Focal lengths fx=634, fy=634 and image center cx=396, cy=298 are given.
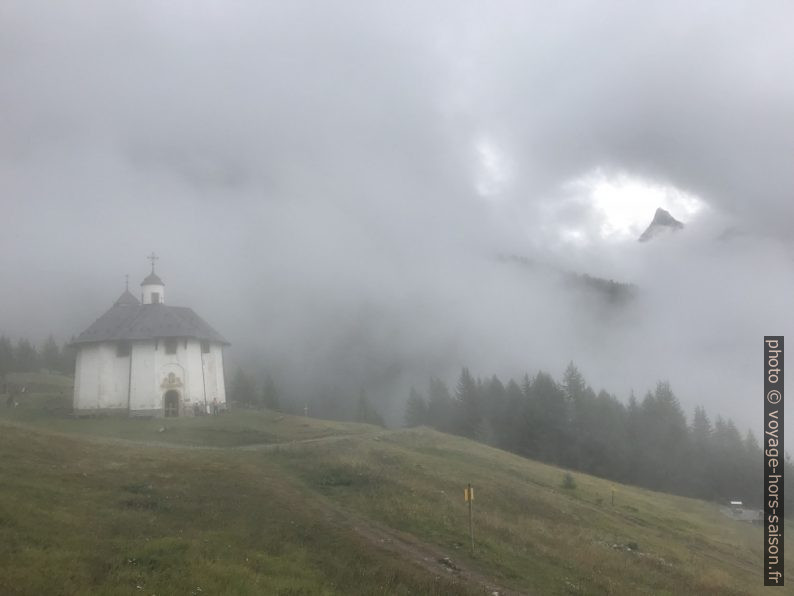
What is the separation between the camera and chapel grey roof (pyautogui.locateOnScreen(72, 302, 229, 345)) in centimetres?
6200

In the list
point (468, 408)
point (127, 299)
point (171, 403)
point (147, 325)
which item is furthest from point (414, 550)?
point (468, 408)

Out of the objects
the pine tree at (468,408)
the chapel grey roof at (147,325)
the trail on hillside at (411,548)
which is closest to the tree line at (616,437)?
the pine tree at (468,408)

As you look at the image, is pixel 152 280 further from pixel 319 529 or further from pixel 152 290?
pixel 319 529

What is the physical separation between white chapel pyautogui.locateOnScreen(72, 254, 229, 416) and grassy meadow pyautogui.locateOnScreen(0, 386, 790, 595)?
17035 mm

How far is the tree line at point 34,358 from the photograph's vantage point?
348 feet

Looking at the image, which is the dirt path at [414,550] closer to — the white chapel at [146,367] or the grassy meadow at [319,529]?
the grassy meadow at [319,529]

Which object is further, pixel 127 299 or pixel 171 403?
pixel 127 299

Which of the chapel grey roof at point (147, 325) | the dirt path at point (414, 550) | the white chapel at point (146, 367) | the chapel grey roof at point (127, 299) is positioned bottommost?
the dirt path at point (414, 550)

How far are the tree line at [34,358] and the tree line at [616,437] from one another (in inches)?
2751

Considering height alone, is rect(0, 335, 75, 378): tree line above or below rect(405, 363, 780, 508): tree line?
above

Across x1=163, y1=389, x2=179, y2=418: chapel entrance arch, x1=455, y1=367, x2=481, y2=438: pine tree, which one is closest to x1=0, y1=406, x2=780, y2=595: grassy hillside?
x1=163, y1=389, x2=179, y2=418: chapel entrance arch

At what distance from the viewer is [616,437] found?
3620 inches

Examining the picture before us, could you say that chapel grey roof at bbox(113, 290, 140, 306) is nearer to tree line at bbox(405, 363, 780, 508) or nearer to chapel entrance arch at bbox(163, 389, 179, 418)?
chapel entrance arch at bbox(163, 389, 179, 418)

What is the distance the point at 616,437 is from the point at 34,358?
338ft
